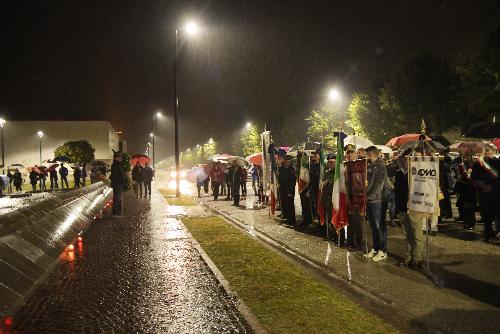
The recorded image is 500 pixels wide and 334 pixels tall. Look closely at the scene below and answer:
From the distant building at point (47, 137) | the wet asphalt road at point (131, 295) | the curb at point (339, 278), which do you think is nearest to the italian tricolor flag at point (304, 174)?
the curb at point (339, 278)

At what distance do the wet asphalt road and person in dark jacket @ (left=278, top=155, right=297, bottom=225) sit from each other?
159 inches

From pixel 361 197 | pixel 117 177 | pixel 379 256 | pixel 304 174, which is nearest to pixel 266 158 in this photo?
pixel 304 174

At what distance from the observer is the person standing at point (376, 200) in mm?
8711

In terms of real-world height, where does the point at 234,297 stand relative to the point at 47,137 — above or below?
below

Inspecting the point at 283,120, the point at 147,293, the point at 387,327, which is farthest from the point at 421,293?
the point at 283,120

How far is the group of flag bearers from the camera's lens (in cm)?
781

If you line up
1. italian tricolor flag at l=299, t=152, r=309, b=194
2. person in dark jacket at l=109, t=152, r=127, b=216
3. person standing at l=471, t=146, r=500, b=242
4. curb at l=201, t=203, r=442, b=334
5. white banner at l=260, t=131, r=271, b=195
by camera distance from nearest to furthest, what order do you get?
1. curb at l=201, t=203, r=442, b=334
2. person standing at l=471, t=146, r=500, b=242
3. italian tricolor flag at l=299, t=152, r=309, b=194
4. white banner at l=260, t=131, r=271, b=195
5. person in dark jacket at l=109, t=152, r=127, b=216

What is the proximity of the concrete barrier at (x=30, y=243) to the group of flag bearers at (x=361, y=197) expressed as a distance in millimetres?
5901

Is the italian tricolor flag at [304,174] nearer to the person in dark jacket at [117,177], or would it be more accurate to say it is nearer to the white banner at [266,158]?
the white banner at [266,158]

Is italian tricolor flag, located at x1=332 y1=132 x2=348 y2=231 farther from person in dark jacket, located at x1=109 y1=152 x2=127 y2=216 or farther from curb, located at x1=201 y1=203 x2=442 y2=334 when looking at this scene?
person in dark jacket, located at x1=109 y1=152 x2=127 y2=216

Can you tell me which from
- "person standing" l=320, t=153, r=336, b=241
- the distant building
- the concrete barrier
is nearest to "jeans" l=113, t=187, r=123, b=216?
the concrete barrier

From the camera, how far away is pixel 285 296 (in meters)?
6.50

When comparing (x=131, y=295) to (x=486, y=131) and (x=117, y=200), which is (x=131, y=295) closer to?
(x=117, y=200)

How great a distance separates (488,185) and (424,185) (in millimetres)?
3420
